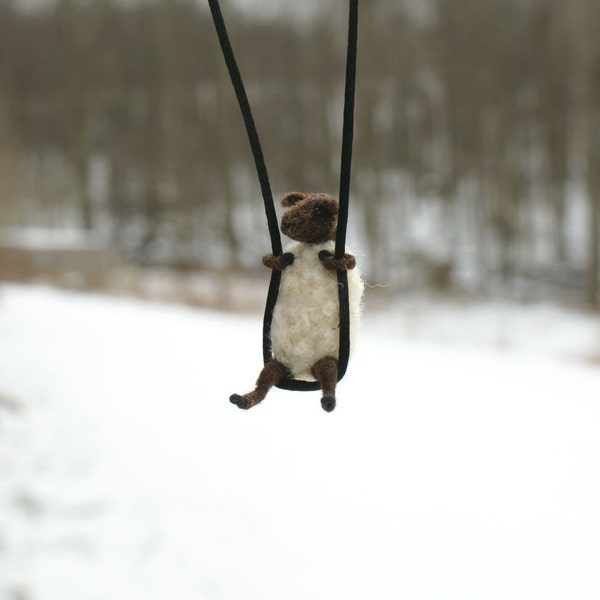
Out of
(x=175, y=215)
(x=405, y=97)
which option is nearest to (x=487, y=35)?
(x=405, y=97)

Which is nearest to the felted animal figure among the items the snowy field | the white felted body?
the white felted body

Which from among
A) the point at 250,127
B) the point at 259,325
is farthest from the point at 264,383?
the point at 259,325

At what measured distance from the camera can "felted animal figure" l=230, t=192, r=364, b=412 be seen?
1.34 ft

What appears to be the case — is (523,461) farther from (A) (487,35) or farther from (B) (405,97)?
(A) (487,35)

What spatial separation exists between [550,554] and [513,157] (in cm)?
867

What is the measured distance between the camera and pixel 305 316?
1.35 ft

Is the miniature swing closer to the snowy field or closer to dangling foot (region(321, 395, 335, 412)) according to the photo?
dangling foot (region(321, 395, 335, 412))

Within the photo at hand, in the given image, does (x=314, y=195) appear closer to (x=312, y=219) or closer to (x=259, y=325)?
(x=312, y=219)

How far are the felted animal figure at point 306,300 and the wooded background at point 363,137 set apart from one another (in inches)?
189

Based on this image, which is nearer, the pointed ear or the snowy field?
the pointed ear

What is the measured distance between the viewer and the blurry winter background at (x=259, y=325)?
201 cm

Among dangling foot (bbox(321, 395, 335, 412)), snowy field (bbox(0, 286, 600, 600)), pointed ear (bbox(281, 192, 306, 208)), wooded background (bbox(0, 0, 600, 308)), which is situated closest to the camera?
dangling foot (bbox(321, 395, 335, 412))

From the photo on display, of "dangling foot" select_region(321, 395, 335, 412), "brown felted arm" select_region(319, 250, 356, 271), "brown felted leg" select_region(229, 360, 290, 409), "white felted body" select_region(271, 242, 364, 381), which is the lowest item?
"brown felted leg" select_region(229, 360, 290, 409)

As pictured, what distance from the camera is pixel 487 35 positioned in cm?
798
